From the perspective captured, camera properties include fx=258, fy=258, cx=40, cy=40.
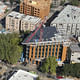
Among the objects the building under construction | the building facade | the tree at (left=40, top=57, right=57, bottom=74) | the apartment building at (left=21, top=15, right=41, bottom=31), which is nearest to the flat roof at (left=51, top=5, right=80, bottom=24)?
the apartment building at (left=21, top=15, right=41, bottom=31)

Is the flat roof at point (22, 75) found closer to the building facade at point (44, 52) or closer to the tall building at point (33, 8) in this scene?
the building facade at point (44, 52)

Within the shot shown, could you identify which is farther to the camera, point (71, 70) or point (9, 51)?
point (9, 51)

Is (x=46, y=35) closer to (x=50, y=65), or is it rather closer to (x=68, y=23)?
(x=50, y=65)

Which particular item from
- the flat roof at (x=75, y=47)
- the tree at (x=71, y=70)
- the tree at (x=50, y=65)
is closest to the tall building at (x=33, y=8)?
the flat roof at (x=75, y=47)

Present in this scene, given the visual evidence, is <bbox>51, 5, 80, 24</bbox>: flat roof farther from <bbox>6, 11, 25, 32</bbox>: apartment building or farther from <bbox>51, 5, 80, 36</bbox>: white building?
<bbox>6, 11, 25, 32</bbox>: apartment building

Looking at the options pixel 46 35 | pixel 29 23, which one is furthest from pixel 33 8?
pixel 46 35
